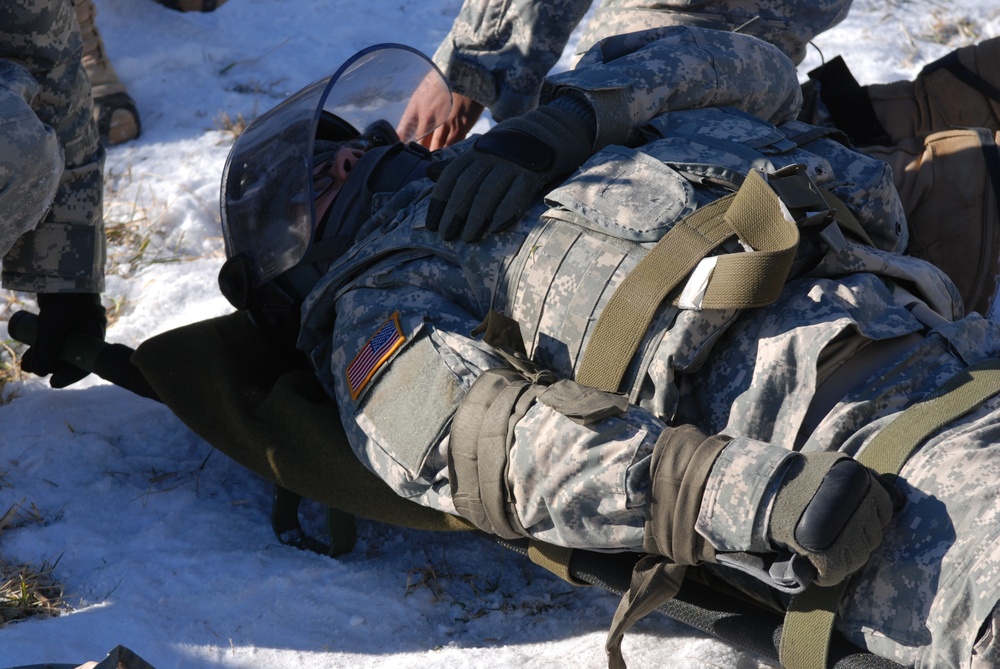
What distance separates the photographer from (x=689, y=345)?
2018 mm

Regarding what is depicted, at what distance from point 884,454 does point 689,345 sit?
418mm

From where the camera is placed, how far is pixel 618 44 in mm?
2600

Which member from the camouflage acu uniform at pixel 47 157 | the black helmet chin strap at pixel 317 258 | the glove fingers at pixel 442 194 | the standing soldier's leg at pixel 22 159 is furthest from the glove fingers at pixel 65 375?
the glove fingers at pixel 442 194

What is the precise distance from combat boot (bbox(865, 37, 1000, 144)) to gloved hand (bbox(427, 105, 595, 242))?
4.34ft

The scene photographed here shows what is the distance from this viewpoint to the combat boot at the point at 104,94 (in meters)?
4.20

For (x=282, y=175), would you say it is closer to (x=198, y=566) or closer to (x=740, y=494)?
(x=198, y=566)

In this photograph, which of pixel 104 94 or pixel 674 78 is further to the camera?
pixel 104 94

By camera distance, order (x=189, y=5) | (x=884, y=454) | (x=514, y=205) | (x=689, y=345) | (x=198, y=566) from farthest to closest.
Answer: (x=189, y=5) < (x=198, y=566) < (x=514, y=205) < (x=689, y=345) < (x=884, y=454)

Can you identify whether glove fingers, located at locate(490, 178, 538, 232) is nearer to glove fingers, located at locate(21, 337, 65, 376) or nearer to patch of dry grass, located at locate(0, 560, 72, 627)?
patch of dry grass, located at locate(0, 560, 72, 627)

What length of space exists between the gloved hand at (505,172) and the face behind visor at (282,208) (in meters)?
0.41

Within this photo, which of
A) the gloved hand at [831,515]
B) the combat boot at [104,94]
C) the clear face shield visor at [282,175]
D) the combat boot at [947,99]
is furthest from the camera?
the combat boot at [104,94]

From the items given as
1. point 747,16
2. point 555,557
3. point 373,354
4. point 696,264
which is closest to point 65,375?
point 373,354

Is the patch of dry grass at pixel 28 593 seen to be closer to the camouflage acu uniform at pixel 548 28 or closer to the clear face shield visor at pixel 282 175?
the clear face shield visor at pixel 282 175

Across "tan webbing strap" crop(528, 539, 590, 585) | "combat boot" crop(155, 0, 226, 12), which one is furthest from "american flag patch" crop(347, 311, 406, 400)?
"combat boot" crop(155, 0, 226, 12)
